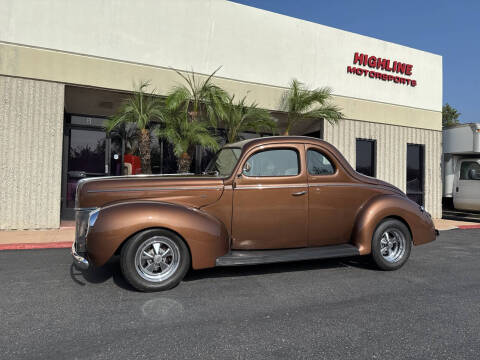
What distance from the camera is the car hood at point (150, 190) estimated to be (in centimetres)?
388

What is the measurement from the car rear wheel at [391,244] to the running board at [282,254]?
391 millimetres

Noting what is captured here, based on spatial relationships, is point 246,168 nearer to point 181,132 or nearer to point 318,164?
point 318,164

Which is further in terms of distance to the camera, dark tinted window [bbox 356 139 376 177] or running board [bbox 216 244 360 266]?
dark tinted window [bbox 356 139 376 177]

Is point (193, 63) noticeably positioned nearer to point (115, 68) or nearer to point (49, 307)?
point (115, 68)

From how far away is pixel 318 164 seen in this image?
4637mm

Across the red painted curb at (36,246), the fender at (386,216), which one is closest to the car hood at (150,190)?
the fender at (386,216)

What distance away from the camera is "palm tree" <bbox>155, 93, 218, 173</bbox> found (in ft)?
27.6

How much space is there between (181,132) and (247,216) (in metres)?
4.99

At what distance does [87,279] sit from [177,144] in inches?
188

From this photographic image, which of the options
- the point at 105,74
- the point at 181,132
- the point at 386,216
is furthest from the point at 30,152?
the point at 386,216

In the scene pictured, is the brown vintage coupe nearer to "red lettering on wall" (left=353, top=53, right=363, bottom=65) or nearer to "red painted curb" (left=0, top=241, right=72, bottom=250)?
"red painted curb" (left=0, top=241, right=72, bottom=250)

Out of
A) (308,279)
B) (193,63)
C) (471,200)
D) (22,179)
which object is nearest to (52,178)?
(22,179)

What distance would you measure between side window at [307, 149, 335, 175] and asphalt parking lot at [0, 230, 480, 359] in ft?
4.58

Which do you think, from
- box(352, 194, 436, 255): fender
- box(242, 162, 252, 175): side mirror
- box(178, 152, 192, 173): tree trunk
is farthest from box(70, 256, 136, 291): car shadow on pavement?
box(178, 152, 192, 173): tree trunk
